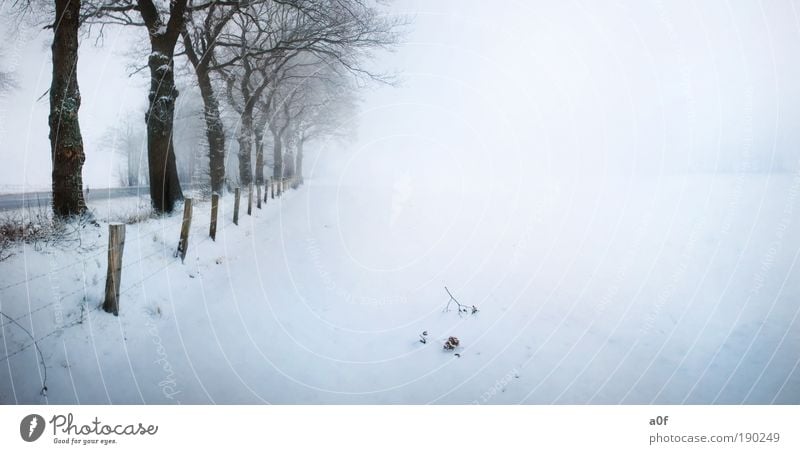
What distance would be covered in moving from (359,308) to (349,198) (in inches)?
476

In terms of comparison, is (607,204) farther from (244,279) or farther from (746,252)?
(244,279)

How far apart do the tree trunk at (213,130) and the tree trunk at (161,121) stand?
3.17 metres

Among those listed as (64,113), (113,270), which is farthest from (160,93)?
(113,270)

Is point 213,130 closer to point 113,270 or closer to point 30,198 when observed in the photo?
point 113,270

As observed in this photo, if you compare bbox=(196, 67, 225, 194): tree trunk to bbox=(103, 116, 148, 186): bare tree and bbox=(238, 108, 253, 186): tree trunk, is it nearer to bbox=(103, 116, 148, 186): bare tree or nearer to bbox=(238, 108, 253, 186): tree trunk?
bbox=(238, 108, 253, 186): tree trunk

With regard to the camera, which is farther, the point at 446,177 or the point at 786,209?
the point at 446,177

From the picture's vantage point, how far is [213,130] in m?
11.9

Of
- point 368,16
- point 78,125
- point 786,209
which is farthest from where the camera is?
point 786,209

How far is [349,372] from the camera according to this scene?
15.0 ft

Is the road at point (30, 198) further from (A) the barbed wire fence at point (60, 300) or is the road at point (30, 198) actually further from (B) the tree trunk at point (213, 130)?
(A) the barbed wire fence at point (60, 300)

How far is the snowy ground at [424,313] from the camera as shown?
3.83 metres

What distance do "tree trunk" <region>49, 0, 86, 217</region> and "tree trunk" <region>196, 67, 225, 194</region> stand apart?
16.8 ft

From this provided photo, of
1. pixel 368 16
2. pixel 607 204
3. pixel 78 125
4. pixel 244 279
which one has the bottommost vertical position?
pixel 244 279

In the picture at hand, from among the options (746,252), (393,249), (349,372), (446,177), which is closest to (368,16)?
(393,249)
